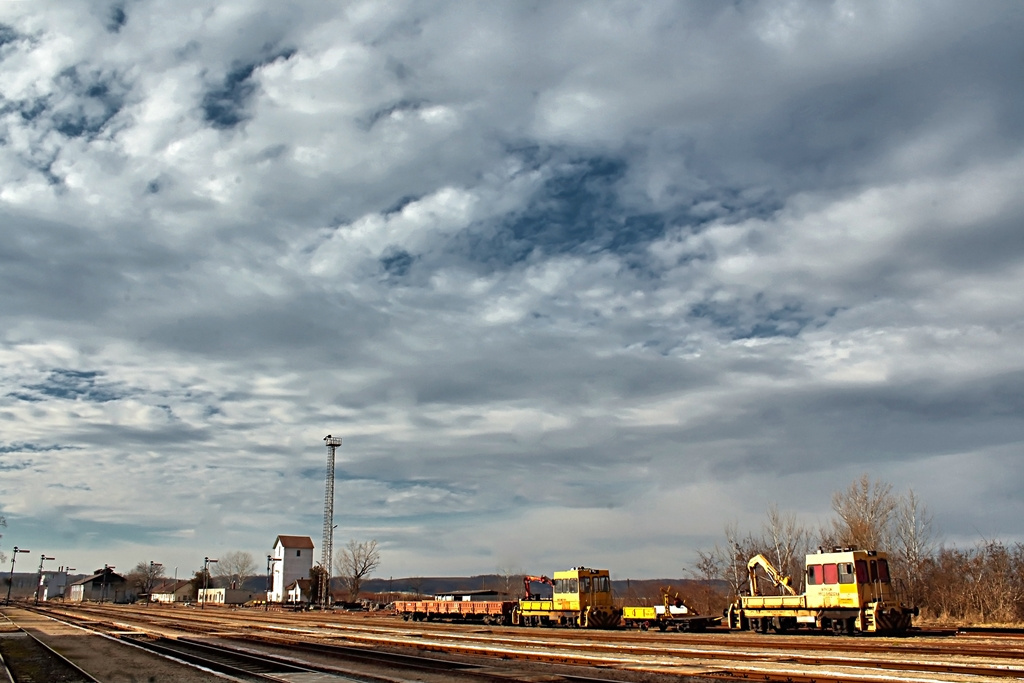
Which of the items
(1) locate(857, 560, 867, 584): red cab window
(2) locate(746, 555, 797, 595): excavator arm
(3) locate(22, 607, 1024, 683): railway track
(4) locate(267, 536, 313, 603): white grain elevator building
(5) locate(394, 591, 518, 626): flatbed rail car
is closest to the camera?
(3) locate(22, 607, 1024, 683): railway track

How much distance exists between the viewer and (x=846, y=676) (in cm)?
1544

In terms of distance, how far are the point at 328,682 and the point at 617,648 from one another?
11.6 metres

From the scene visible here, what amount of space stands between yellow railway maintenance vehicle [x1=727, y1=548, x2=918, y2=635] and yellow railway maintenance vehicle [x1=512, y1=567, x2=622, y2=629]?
11954 mm

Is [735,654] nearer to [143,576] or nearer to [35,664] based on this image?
[35,664]

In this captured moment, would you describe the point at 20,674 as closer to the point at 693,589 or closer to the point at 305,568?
the point at 693,589

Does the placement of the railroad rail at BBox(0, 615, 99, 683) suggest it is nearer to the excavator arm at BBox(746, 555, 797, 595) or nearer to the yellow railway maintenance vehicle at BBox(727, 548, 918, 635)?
the yellow railway maintenance vehicle at BBox(727, 548, 918, 635)

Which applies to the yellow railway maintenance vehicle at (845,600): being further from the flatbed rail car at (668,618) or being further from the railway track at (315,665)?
the railway track at (315,665)

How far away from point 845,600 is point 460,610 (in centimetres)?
2987

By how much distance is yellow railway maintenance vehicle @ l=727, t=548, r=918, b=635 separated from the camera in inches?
1131

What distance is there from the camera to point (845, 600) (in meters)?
29.7

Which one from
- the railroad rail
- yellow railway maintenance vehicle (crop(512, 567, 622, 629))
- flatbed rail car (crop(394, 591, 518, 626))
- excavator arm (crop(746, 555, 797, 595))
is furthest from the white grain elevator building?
excavator arm (crop(746, 555, 797, 595))

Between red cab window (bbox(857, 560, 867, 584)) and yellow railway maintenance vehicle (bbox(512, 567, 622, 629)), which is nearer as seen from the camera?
red cab window (bbox(857, 560, 867, 584))

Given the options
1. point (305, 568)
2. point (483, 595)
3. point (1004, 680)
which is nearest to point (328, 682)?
point (1004, 680)

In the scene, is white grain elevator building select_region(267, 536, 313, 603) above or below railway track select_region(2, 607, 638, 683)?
below
